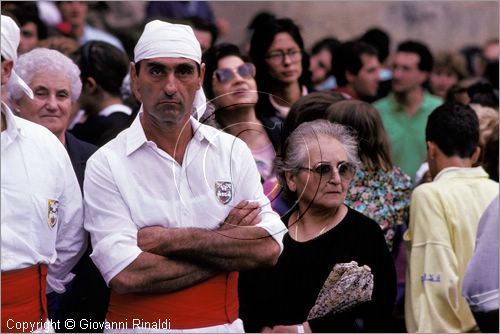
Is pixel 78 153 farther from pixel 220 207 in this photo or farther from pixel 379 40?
pixel 379 40

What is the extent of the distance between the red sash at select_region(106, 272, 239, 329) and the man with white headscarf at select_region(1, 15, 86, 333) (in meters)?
0.36

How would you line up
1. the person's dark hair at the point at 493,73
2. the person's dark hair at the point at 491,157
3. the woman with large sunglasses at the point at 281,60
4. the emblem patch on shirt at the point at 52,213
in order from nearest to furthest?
1. the emblem patch on shirt at the point at 52,213
2. the person's dark hair at the point at 491,157
3. the woman with large sunglasses at the point at 281,60
4. the person's dark hair at the point at 493,73

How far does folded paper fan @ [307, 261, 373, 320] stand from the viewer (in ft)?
19.6

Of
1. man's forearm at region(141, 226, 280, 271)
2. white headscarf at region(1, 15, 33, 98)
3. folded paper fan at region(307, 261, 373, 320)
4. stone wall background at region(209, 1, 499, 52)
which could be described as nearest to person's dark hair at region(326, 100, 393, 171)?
folded paper fan at region(307, 261, 373, 320)

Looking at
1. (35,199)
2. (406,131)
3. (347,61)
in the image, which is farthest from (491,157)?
(35,199)

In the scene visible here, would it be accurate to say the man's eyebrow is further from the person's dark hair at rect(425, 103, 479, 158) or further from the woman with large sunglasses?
the person's dark hair at rect(425, 103, 479, 158)

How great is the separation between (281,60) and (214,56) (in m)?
0.83

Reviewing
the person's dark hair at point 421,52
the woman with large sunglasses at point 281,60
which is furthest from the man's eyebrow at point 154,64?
the person's dark hair at point 421,52

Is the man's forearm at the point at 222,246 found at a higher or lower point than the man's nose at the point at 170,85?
lower

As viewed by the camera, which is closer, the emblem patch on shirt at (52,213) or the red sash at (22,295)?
the red sash at (22,295)

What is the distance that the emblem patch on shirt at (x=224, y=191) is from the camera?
559cm

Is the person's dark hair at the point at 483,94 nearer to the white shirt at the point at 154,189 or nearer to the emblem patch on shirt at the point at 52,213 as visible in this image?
the white shirt at the point at 154,189

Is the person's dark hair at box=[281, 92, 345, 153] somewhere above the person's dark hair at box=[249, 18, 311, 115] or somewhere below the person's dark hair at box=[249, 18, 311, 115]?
below

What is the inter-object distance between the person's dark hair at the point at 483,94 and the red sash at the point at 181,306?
11.6 feet
